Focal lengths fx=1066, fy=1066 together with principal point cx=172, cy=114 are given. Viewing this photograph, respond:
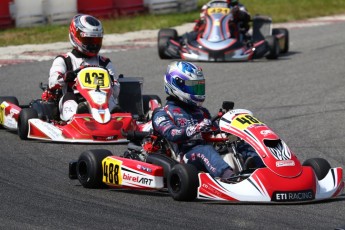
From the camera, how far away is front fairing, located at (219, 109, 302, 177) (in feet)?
25.0

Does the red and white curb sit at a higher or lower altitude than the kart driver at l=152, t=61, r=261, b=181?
lower

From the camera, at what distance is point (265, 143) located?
770cm

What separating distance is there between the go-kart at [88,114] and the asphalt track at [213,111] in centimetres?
12

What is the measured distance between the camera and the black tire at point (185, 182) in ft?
25.0

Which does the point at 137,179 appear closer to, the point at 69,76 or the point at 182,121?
the point at 182,121

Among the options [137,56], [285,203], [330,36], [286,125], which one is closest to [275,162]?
[285,203]

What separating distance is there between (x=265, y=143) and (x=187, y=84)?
0.93 m

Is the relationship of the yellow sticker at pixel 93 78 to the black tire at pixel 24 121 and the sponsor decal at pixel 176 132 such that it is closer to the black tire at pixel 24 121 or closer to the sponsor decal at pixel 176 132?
the black tire at pixel 24 121

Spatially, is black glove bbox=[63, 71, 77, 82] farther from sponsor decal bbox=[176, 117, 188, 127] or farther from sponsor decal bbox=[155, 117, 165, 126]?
sponsor decal bbox=[176, 117, 188, 127]

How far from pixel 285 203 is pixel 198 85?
1.24 metres

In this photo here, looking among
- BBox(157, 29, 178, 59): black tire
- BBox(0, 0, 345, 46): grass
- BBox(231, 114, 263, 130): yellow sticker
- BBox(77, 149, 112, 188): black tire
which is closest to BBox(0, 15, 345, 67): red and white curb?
BBox(0, 0, 345, 46): grass

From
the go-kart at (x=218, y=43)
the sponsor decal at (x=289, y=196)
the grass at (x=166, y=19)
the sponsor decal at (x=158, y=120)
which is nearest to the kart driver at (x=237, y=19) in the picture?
the go-kart at (x=218, y=43)

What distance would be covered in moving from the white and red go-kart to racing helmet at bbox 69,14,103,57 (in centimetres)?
320

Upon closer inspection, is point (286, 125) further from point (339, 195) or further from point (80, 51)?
point (339, 195)
